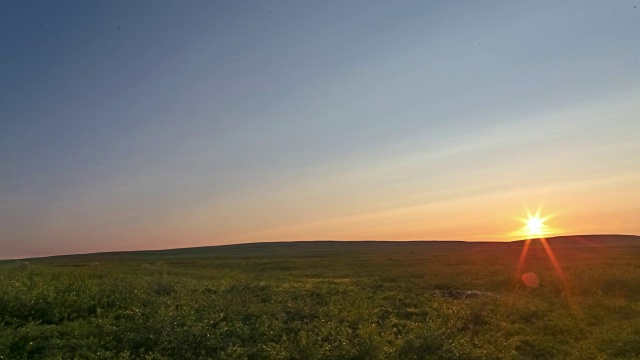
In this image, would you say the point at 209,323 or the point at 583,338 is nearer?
the point at 209,323

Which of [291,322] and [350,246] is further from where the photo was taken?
[350,246]

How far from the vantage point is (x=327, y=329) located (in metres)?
16.9

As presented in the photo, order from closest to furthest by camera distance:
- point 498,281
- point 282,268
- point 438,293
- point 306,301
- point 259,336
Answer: point 259,336
point 306,301
point 438,293
point 498,281
point 282,268

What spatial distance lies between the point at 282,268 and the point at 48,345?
3370 centimetres

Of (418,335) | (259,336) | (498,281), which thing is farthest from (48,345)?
(498,281)

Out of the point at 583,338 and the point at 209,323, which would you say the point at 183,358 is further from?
the point at 583,338

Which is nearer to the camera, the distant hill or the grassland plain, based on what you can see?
the grassland plain

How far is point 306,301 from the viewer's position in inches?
839

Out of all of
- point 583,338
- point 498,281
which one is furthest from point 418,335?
point 498,281

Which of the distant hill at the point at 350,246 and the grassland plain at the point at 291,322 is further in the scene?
the distant hill at the point at 350,246

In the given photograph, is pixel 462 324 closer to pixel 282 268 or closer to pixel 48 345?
pixel 48 345

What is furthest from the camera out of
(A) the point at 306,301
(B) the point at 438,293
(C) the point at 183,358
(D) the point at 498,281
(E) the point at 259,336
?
(D) the point at 498,281

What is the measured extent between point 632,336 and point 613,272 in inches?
684

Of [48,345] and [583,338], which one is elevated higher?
[48,345]
